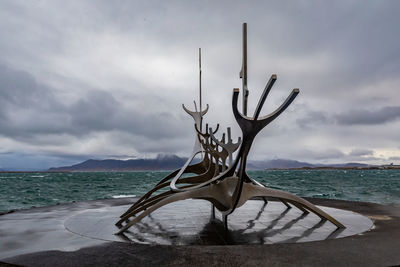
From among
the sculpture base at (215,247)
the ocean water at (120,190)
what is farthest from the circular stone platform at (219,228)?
the ocean water at (120,190)

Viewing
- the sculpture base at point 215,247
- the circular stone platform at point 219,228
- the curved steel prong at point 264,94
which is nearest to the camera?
the sculpture base at point 215,247

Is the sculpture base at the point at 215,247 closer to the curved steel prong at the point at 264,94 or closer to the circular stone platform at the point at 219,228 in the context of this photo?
the circular stone platform at the point at 219,228

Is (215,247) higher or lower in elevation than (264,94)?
lower

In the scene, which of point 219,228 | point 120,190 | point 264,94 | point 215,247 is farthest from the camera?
point 120,190

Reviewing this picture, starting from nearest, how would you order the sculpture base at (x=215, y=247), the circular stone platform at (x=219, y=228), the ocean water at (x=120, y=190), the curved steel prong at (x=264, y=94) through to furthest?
1. the sculpture base at (x=215, y=247)
2. the curved steel prong at (x=264, y=94)
3. the circular stone platform at (x=219, y=228)
4. the ocean water at (x=120, y=190)

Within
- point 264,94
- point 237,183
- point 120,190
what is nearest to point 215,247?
point 237,183

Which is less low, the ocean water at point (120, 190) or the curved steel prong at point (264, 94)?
the curved steel prong at point (264, 94)

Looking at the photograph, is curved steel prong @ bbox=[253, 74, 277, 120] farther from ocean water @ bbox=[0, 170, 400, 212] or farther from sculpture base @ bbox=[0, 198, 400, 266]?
ocean water @ bbox=[0, 170, 400, 212]

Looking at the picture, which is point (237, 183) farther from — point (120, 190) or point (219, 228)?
point (120, 190)

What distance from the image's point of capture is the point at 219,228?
33.0ft

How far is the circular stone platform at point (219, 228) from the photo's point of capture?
8648 mm

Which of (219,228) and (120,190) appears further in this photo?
(120,190)

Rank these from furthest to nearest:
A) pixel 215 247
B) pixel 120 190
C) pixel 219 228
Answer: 1. pixel 120 190
2. pixel 219 228
3. pixel 215 247

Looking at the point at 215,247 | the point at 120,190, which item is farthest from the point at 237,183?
the point at 120,190
